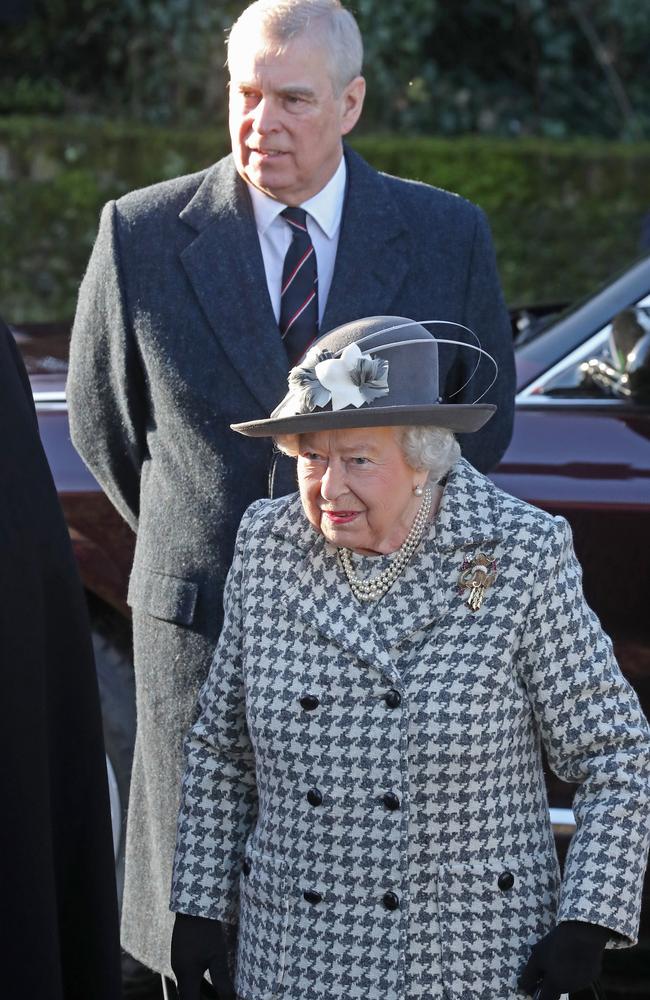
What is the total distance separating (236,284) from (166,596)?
1.91ft

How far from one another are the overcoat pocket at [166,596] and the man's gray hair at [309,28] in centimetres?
93

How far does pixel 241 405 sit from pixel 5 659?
3.39ft

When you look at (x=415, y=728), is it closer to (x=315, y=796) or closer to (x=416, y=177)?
(x=315, y=796)

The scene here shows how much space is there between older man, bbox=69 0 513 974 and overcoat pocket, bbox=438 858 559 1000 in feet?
2.73

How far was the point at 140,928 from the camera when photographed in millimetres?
3184

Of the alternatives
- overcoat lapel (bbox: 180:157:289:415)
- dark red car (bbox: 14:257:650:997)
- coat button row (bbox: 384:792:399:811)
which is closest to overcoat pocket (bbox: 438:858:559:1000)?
coat button row (bbox: 384:792:399:811)

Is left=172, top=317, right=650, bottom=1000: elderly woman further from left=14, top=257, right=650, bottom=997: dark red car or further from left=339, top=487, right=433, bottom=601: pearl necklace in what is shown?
left=14, top=257, right=650, bottom=997: dark red car

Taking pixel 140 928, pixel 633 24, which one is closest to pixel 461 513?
pixel 140 928

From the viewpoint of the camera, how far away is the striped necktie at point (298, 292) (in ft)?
9.71

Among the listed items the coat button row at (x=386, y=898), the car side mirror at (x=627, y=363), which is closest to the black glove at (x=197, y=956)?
the coat button row at (x=386, y=898)

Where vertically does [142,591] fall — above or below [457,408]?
below

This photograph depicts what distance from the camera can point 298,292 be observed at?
2979 millimetres

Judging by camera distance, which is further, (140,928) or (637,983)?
(637,983)

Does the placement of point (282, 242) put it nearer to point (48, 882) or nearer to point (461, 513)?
point (461, 513)
